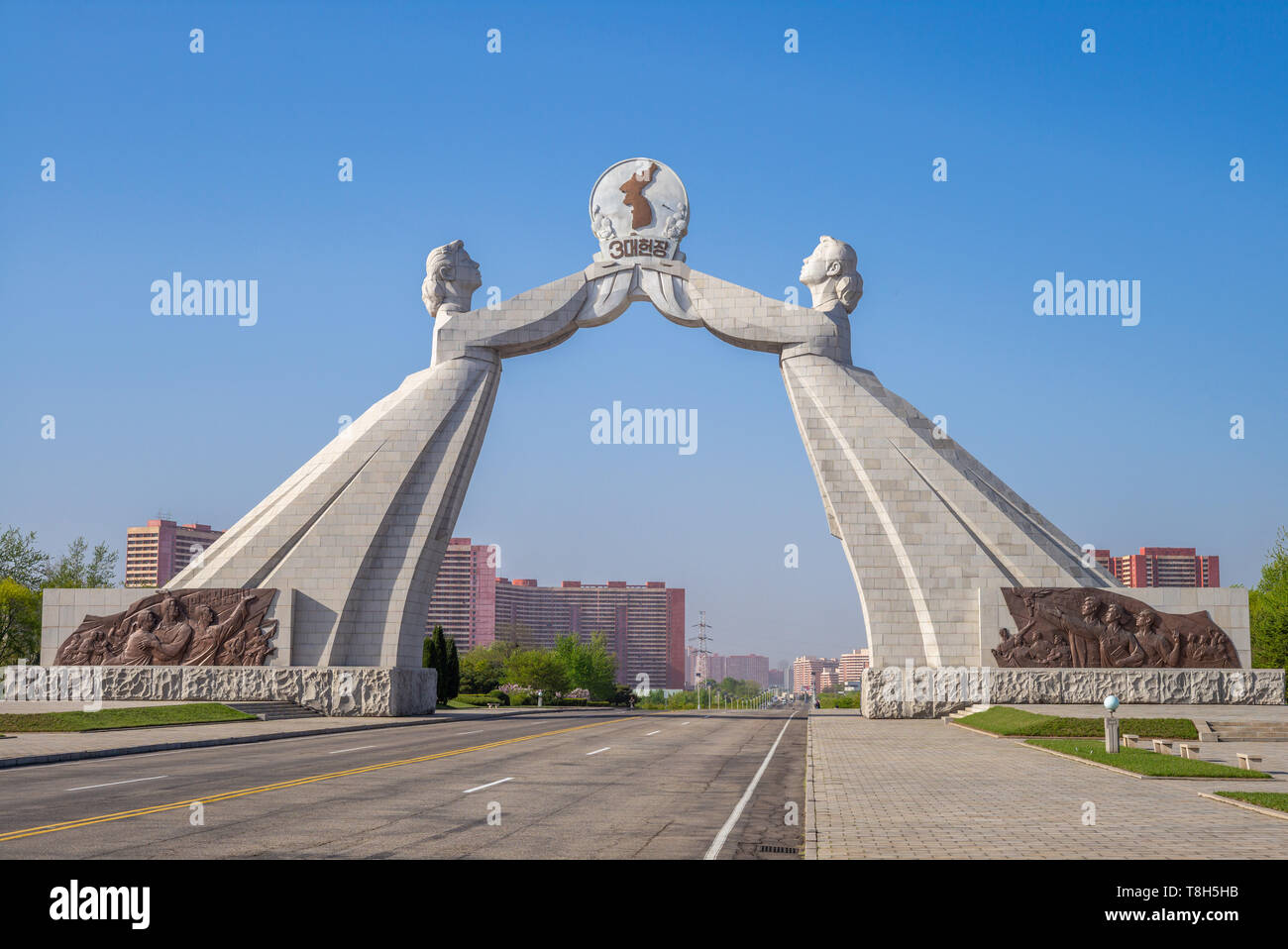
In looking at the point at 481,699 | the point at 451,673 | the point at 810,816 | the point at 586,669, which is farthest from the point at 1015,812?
the point at 586,669

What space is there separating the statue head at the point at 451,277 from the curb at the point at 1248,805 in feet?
103

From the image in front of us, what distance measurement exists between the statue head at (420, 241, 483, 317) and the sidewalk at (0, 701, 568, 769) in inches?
632

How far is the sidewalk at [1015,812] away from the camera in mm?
8750

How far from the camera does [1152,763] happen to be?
16.4m

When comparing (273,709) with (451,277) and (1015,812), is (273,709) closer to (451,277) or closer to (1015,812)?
(451,277)

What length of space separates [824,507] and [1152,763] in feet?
77.4

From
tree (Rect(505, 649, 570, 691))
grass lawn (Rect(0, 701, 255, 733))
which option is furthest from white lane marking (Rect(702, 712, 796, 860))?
tree (Rect(505, 649, 570, 691))

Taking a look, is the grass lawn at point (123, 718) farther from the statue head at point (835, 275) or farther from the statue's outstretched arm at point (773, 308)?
the statue head at point (835, 275)

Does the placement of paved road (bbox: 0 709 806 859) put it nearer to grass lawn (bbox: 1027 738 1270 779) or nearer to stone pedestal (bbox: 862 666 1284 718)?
grass lawn (bbox: 1027 738 1270 779)

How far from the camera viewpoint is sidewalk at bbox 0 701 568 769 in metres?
18.4

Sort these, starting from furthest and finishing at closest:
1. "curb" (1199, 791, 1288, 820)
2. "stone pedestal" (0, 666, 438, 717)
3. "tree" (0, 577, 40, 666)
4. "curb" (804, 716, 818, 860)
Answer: "tree" (0, 577, 40, 666) → "stone pedestal" (0, 666, 438, 717) → "curb" (1199, 791, 1288, 820) → "curb" (804, 716, 818, 860)
